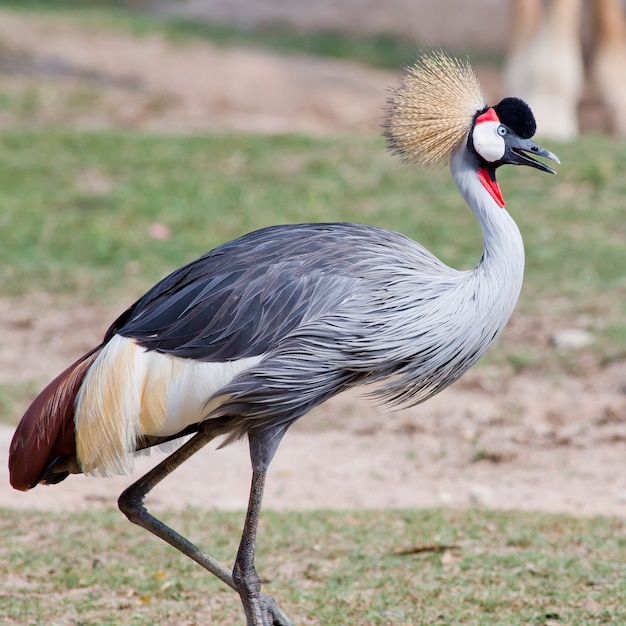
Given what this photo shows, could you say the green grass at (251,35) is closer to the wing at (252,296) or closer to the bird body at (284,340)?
the wing at (252,296)

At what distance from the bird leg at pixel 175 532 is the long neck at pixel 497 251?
33.6 inches

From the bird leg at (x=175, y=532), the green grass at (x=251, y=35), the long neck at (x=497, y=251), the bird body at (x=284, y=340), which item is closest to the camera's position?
the bird body at (x=284, y=340)

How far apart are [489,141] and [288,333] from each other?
0.78 meters

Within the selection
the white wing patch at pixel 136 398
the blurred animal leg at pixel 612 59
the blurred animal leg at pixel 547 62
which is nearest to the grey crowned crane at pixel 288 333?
the white wing patch at pixel 136 398

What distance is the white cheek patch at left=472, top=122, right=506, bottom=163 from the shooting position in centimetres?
320

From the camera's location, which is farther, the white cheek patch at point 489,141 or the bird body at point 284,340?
the white cheek patch at point 489,141

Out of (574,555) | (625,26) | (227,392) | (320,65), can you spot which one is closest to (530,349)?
(574,555)

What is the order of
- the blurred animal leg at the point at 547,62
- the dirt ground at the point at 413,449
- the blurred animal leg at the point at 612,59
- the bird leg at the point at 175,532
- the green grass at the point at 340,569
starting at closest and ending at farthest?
the bird leg at the point at 175,532 → the green grass at the point at 340,569 → the dirt ground at the point at 413,449 → the blurred animal leg at the point at 547,62 → the blurred animal leg at the point at 612,59

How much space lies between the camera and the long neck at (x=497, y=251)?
3141mm

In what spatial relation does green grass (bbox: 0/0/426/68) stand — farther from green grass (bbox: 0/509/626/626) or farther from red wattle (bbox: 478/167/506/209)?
red wattle (bbox: 478/167/506/209)

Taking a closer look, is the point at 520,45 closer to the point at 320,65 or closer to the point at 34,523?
the point at 320,65

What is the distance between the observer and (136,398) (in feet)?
10.2

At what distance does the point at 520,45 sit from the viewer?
11242mm

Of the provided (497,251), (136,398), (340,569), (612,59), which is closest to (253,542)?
(136,398)
